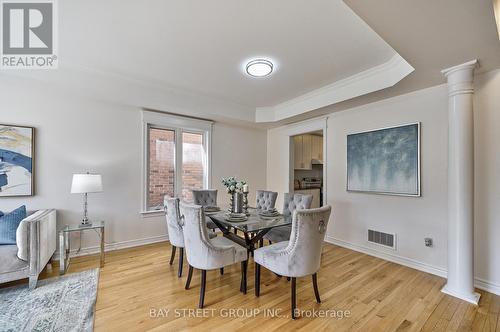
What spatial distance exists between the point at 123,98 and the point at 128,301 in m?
2.79

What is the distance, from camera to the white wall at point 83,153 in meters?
2.96

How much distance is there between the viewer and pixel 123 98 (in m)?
3.43

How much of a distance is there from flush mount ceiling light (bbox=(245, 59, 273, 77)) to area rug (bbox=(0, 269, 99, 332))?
3.07 m

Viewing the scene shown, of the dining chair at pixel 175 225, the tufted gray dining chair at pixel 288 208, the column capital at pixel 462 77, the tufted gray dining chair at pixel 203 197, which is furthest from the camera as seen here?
the tufted gray dining chair at pixel 203 197

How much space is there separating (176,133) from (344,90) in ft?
9.94

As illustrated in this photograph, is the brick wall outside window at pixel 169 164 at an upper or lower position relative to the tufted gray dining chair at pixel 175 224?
upper

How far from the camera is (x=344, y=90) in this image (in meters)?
3.36

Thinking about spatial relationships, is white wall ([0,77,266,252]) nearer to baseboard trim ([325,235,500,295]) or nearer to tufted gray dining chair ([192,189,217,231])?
tufted gray dining chair ([192,189,217,231])

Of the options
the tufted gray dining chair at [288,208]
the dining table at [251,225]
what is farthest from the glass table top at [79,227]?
the tufted gray dining chair at [288,208]

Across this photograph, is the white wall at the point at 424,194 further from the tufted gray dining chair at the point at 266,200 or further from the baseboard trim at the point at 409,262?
the tufted gray dining chair at the point at 266,200

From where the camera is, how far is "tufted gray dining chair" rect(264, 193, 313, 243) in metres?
2.96

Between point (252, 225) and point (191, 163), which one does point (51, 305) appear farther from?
point (191, 163)

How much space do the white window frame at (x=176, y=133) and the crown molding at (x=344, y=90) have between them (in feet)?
3.88

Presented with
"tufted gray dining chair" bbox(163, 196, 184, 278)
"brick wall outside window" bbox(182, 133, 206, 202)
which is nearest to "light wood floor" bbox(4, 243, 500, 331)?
"tufted gray dining chair" bbox(163, 196, 184, 278)
